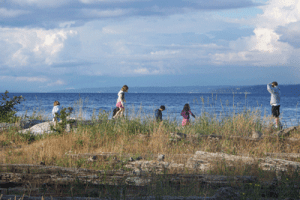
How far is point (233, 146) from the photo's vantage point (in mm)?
7395

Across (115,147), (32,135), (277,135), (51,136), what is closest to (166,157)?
(115,147)

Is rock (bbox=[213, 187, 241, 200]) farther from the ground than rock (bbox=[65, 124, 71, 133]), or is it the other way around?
rock (bbox=[65, 124, 71, 133])

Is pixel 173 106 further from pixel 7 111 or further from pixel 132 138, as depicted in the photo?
pixel 132 138

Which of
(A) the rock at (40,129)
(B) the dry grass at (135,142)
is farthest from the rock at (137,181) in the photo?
(A) the rock at (40,129)

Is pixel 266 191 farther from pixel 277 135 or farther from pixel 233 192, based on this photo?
pixel 277 135

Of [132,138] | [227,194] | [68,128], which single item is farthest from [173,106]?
[227,194]

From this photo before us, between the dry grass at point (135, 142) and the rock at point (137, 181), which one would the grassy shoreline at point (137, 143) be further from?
the rock at point (137, 181)

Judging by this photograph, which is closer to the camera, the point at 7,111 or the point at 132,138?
the point at 132,138

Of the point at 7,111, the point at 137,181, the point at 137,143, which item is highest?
the point at 7,111

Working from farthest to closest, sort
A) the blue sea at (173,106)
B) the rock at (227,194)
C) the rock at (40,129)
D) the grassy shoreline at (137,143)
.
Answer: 1. the blue sea at (173,106)
2. the rock at (40,129)
3. the grassy shoreline at (137,143)
4. the rock at (227,194)

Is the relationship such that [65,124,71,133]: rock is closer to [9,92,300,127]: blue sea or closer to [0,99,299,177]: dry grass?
[0,99,299,177]: dry grass

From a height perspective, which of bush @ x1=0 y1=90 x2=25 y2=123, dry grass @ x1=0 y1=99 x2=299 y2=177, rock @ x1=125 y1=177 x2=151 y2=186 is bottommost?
rock @ x1=125 y1=177 x2=151 y2=186

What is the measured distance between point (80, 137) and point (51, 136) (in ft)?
4.28

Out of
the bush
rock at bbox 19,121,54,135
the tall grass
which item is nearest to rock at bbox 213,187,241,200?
the tall grass
